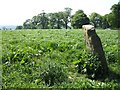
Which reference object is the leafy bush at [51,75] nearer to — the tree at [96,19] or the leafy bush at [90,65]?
the leafy bush at [90,65]

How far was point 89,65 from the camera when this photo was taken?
315 inches

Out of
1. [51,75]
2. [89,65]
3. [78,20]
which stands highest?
[78,20]

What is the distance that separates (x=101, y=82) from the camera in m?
7.37

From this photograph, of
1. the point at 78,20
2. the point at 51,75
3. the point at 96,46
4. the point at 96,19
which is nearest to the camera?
the point at 51,75

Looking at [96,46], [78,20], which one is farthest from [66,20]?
[96,46]

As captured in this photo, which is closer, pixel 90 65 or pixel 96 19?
pixel 90 65

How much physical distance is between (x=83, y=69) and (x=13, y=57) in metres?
2.28

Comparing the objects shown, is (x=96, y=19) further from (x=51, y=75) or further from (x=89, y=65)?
(x=51, y=75)

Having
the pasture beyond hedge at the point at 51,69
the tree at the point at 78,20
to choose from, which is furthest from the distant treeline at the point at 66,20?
the pasture beyond hedge at the point at 51,69

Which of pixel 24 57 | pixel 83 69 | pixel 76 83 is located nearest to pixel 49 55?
pixel 24 57

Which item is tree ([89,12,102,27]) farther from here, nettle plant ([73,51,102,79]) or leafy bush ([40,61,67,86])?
leafy bush ([40,61,67,86])

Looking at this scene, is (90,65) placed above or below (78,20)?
below

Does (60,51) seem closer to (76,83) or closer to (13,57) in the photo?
(13,57)

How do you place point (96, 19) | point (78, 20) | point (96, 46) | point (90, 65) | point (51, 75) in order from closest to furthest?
point (51, 75)
point (90, 65)
point (96, 46)
point (78, 20)
point (96, 19)
